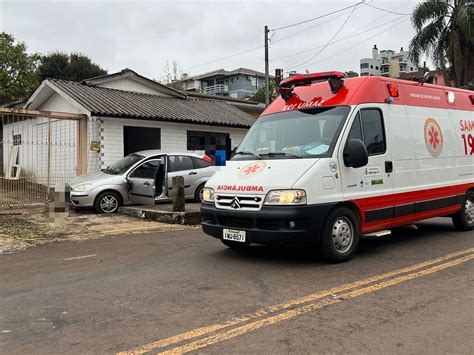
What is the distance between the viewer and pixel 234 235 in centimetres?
601

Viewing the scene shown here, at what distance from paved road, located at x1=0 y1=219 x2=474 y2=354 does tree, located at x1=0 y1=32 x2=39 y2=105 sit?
2166cm

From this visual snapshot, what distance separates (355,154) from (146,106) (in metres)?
12.3

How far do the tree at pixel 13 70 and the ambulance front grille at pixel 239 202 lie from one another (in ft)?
76.2

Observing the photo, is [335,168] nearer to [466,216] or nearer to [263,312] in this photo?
[263,312]

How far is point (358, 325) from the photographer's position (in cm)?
386

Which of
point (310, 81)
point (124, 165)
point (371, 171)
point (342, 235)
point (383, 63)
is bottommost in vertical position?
point (342, 235)

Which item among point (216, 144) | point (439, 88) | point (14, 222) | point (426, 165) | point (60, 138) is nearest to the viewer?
point (426, 165)

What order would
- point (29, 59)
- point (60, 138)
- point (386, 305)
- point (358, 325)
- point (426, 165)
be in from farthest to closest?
point (29, 59) → point (60, 138) → point (426, 165) → point (386, 305) → point (358, 325)

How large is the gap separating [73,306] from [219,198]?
7.84 ft

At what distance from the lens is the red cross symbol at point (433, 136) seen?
24.7ft

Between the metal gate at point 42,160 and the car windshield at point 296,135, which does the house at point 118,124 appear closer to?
the metal gate at point 42,160

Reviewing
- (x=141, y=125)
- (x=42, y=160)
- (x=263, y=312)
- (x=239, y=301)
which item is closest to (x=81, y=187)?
(x=42, y=160)

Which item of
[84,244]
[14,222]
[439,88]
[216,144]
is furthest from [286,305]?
[216,144]

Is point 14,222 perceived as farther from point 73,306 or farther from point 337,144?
point 337,144
